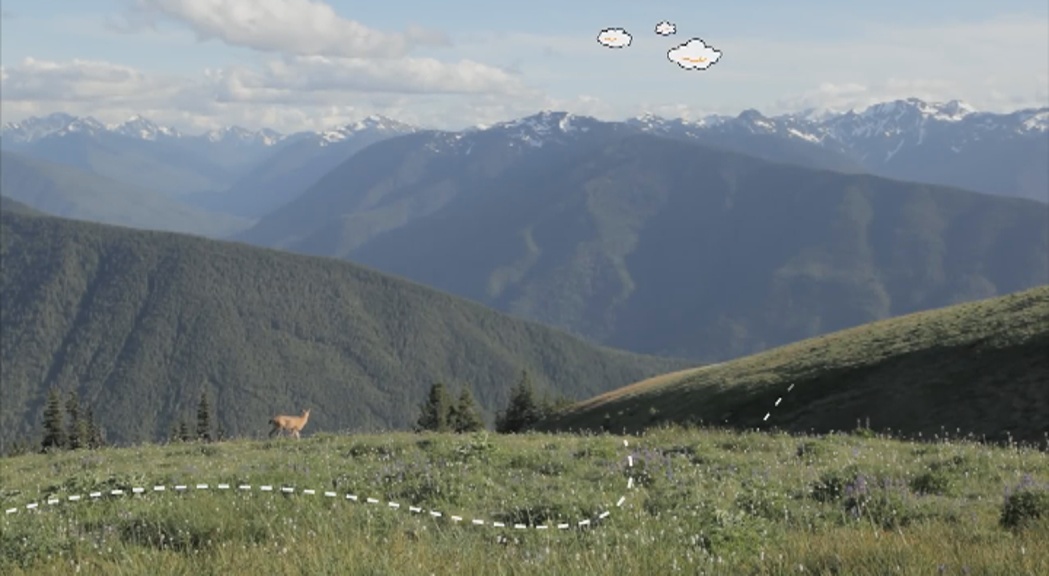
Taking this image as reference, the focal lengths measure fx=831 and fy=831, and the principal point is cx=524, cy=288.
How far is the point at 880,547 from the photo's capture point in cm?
596

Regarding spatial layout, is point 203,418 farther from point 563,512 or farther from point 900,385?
point 563,512

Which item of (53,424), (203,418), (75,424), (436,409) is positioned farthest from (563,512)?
(203,418)

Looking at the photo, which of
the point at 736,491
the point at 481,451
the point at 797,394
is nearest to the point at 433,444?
the point at 481,451

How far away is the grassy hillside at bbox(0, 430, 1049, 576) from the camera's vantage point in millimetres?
6211

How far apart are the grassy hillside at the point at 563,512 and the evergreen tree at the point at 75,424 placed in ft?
242

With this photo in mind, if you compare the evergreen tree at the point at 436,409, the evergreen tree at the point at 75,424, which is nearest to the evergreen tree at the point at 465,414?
the evergreen tree at the point at 436,409

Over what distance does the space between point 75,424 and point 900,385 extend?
84068mm

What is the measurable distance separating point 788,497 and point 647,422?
1220 inches

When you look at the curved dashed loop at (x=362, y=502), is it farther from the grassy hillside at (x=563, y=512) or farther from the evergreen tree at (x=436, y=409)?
the evergreen tree at (x=436, y=409)

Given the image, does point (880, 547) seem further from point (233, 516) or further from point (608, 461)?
point (608, 461)

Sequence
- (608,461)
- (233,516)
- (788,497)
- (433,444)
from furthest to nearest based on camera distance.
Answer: (433,444) → (608,461) → (788,497) → (233,516)

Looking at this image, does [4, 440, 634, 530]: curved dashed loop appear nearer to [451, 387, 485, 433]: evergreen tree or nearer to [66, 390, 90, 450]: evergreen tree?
[451, 387, 485, 433]: evergreen tree

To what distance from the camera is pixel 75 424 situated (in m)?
88.4

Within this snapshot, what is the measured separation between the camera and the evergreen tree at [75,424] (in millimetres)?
83062
